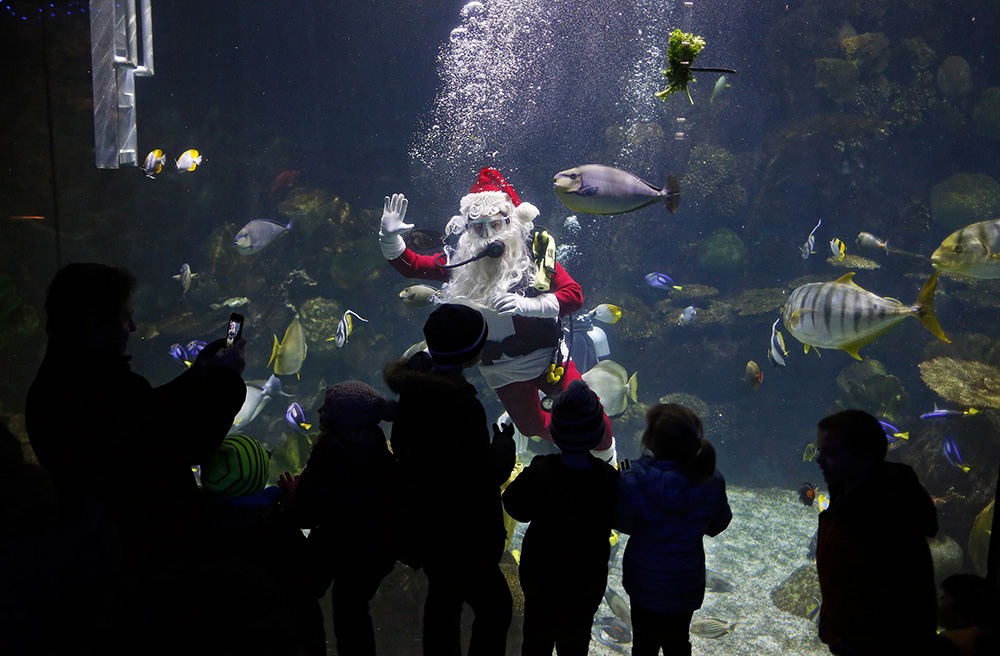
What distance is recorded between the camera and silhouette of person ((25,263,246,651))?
150 cm

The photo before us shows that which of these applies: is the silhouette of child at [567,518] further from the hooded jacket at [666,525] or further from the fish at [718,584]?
the fish at [718,584]

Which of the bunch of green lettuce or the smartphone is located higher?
the bunch of green lettuce

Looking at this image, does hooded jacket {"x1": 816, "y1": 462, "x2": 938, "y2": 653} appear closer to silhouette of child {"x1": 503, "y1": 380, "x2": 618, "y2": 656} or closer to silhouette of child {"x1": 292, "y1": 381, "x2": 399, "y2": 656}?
silhouette of child {"x1": 503, "y1": 380, "x2": 618, "y2": 656}

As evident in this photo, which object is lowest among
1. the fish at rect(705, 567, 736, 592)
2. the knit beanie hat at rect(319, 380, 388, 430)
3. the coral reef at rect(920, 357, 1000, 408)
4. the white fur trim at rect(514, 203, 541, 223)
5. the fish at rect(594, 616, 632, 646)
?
the fish at rect(705, 567, 736, 592)

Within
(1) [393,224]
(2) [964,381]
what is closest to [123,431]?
(1) [393,224]

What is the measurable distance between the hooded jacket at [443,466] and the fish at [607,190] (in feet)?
4.19

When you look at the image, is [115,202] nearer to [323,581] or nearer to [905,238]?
[323,581]

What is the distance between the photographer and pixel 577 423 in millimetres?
1848

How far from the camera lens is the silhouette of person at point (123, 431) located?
150cm

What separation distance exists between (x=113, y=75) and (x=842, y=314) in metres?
4.90

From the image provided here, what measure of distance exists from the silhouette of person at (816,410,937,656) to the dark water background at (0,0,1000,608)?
254 inches

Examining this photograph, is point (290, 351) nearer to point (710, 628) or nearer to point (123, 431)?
point (123, 431)

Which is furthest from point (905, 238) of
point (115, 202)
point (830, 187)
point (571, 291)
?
point (115, 202)

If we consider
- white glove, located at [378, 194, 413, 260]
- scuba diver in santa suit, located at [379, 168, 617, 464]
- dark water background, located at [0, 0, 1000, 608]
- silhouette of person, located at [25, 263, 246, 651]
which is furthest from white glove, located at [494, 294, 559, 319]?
dark water background, located at [0, 0, 1000, 608]
